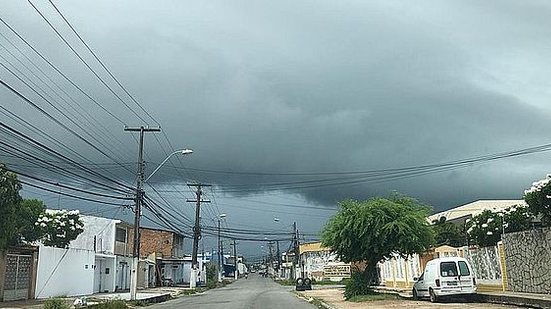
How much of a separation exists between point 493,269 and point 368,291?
793 cm

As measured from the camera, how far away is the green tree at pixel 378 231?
35.4 metres

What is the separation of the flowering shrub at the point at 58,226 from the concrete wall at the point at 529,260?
38314 millimetres

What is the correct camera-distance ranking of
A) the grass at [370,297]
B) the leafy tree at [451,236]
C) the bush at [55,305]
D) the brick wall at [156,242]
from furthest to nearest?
the brick wall at [156,242], the leafy tree at [451,236], the grass at [370,297], the bush at [55,305]

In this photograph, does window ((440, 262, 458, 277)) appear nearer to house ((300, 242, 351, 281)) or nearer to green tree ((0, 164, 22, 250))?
green tree ((0, 164, 22, 250))

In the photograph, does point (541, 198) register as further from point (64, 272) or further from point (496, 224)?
point (64, 272)

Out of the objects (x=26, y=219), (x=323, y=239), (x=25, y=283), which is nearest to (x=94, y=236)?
(x=26, y=219)

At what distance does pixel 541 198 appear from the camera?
27.1 m

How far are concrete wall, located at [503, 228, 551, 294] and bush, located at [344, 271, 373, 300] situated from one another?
9358 mm

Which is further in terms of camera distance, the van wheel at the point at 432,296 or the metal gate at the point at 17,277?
the metal gate at the point at 17,277

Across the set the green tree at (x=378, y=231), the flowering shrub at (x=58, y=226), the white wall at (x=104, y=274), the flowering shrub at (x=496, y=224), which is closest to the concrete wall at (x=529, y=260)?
the green tree at (x=378, y=231)

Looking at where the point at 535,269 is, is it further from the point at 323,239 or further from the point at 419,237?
the point at 323,239

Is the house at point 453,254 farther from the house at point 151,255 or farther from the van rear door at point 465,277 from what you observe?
the house at point 151,255

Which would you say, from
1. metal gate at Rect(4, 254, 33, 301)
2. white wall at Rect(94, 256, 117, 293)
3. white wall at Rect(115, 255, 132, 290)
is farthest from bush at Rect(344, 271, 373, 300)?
white wall at Rect(115, 255, 132, 290)

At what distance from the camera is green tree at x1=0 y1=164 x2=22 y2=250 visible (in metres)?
31.6
